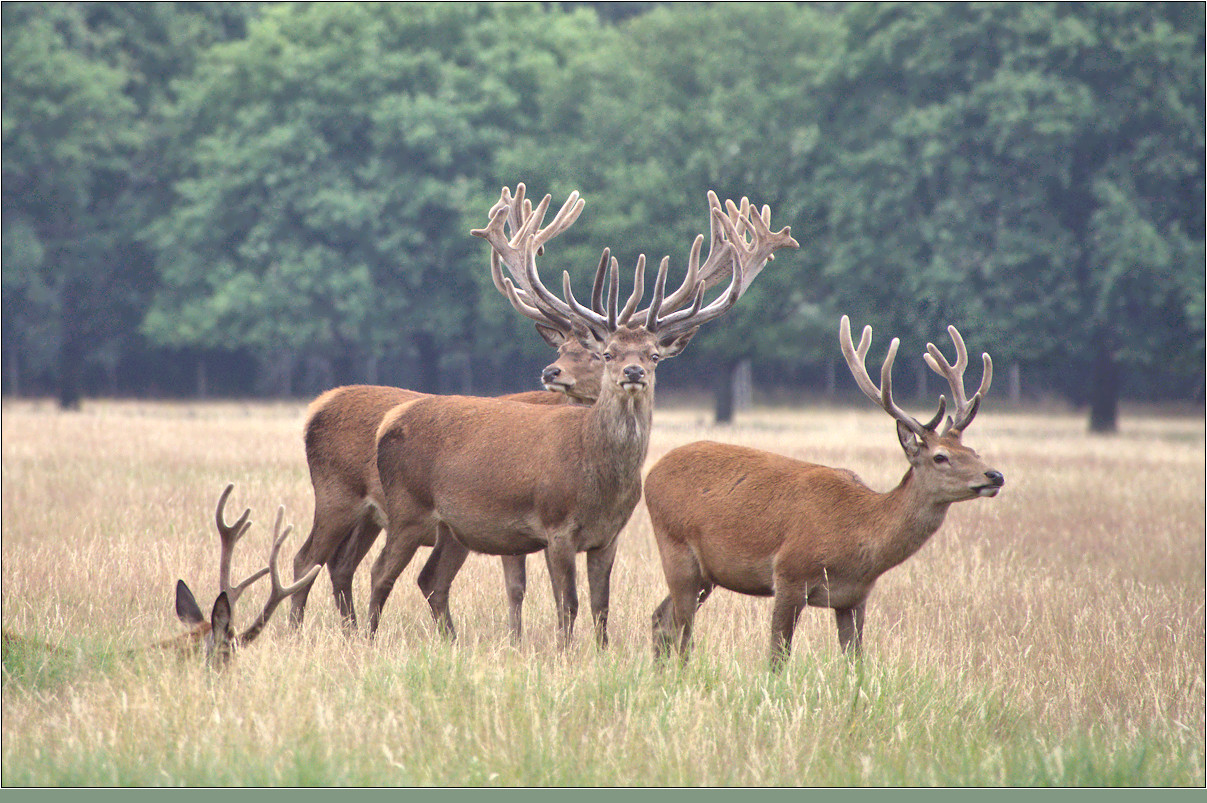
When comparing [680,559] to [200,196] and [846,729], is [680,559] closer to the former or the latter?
[846,729]

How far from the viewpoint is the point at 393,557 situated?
6.51m

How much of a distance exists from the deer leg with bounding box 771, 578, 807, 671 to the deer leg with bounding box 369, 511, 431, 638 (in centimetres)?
181

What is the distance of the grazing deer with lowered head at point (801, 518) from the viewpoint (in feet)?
18.4

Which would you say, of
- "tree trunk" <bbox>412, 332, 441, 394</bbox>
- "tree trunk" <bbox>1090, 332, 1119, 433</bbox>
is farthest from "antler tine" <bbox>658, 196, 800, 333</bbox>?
"tree trunk" <bbox>412, 332, 441, 394</bbox>

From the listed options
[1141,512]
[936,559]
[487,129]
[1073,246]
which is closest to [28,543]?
[936,559]

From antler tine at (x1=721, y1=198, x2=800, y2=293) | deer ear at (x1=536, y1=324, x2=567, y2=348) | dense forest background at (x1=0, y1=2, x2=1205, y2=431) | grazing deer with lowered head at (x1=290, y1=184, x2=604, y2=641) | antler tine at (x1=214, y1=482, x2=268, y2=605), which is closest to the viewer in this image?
antler tine at (x1=214, y1=482, x2=268, y2=605)

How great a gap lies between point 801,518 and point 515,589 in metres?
1.70

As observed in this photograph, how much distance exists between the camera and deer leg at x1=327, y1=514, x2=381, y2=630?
22.7 ft

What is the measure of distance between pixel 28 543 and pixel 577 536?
174 inches

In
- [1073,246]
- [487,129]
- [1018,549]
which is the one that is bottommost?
[1018,549]

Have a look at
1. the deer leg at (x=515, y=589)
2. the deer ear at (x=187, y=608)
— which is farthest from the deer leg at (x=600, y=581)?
the deer ear at (x=187, y=608)

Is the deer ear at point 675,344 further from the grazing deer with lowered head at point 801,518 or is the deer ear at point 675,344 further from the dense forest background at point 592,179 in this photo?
the dense forest background at point 592,179

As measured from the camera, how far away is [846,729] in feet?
15.9

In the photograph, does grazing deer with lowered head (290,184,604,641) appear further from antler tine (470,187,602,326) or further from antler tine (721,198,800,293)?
antler tine (721,198,800,293)
